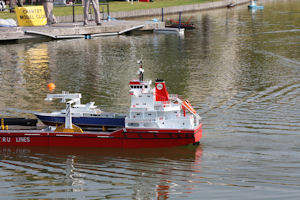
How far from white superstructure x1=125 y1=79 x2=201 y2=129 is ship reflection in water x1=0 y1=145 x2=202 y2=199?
203 centimetres

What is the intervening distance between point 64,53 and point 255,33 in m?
42.1

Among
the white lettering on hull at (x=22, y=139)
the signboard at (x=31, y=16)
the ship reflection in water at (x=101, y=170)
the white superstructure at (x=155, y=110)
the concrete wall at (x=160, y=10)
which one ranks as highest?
the concrete wall at (x=160, y=10)

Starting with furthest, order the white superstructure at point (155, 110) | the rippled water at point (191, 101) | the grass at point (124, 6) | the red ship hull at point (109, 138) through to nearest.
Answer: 1. the grass at point (124, 6)
2. the white superstructure at point (155, 110)
3. the red ship hull at point (109, 138)
4. the rippled water at point (191, 101)

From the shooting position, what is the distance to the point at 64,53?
88.6 m

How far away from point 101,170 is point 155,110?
7096mm

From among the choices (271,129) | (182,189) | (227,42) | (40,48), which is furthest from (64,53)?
(182,189)

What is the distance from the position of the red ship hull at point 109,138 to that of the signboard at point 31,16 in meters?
67.6

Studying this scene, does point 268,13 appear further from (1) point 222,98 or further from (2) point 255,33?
(1) point 222,98

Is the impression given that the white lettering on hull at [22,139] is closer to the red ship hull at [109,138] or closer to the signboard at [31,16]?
the red ship hull at [109,138]

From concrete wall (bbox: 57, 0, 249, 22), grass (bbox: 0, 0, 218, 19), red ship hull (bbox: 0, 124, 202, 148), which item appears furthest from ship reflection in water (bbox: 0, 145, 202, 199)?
concrete wall (bbox: 57, 0, 249, 22)

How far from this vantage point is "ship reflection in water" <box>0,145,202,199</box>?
33281 mm

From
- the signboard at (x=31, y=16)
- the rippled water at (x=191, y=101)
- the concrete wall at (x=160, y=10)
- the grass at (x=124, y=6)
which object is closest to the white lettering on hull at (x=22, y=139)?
the rippled water at (x=191, y=101)

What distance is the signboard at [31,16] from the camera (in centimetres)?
10531

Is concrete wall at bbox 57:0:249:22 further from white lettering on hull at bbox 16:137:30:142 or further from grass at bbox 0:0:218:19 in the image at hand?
white lettering on hull at bbox 16:137:30:142
